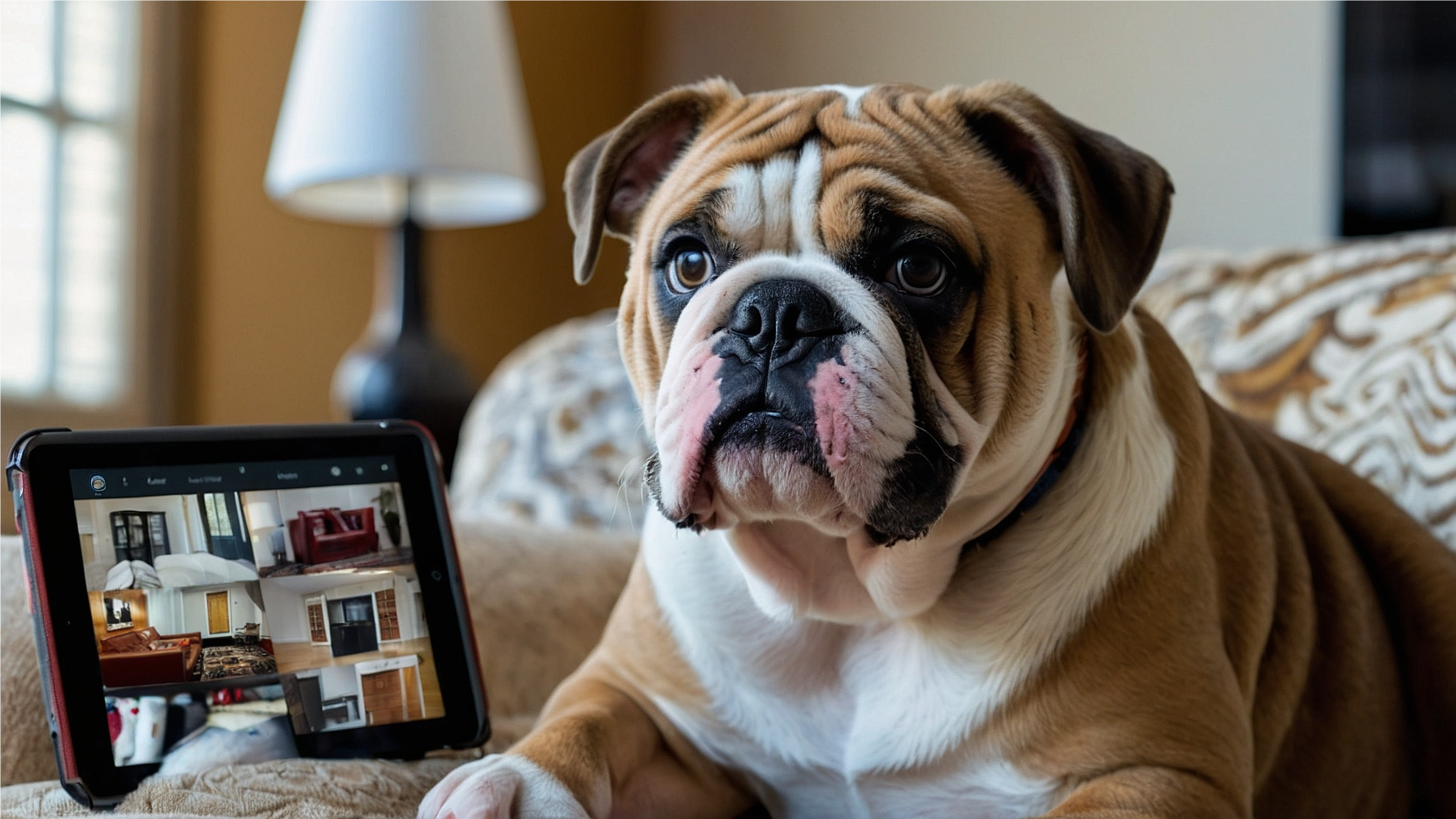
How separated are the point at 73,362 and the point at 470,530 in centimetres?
190

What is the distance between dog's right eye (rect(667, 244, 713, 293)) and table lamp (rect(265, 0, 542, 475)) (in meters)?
1.75

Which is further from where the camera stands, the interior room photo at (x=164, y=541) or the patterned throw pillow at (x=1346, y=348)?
the patterned throw pillow at (x=1346, y=348)

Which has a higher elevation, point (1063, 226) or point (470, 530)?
point (1063, 226)

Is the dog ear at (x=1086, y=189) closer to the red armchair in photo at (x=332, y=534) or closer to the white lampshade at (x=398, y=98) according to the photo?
the red armchair in photo at (x=332, y=534)

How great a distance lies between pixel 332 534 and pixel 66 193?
2.40 m

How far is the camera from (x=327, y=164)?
266cm

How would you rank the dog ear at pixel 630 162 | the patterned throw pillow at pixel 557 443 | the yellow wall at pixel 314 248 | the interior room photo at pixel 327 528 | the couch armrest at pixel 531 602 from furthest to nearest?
the yellow wall at pixel 314 248 < the patterned throw pillow at pixel 557 443 < the couch armrest at pixel 531 602 < the dog ear at pixel 630 162 < the interior room photo at pixel 327 528

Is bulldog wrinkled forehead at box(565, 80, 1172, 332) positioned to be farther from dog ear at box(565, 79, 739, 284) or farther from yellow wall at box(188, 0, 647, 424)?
yellow wall at box(188, 0, 647, 424)

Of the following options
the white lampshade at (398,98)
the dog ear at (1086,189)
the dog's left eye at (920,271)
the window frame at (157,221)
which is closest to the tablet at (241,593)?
the dog's left eye at (920,271)

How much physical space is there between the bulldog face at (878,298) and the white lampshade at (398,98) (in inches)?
68.0

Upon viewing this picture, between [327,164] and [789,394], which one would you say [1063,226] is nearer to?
[789,394]

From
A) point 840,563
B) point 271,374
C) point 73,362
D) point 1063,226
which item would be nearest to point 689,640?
point 840,563

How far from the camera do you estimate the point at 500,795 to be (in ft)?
2.94

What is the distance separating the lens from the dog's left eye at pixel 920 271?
965 millimetres
